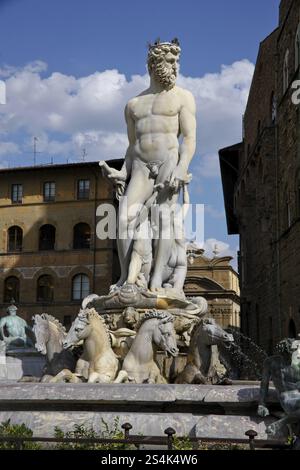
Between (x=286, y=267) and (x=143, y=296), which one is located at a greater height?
(x=286, y=267)

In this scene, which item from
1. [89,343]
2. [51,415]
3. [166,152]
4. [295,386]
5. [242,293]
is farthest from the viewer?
[242,293]

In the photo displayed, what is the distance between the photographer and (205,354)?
8664mm

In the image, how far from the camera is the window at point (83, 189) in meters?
48.1

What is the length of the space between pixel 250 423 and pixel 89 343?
9.22 feet

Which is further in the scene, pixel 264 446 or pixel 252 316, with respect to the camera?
pixel 252 316

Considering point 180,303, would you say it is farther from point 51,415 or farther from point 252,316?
point 252,316

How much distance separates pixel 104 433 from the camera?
20.6 ft

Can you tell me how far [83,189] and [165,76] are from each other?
37610mm

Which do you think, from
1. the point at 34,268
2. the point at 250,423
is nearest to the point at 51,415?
the point at 250,423

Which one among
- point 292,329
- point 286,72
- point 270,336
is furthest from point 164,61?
point 270,336

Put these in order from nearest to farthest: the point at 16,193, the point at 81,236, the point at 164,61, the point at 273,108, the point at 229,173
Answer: the point at 164,61 → the point at 273,108 → the point at 81,236 → the point at 16,193 → the point at 229,173

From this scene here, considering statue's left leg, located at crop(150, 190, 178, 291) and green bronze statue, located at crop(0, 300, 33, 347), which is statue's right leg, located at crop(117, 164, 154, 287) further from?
green bronze statue, located at crop(0, 300, 33, 347)

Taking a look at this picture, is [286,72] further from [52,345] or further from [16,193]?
[52,345]

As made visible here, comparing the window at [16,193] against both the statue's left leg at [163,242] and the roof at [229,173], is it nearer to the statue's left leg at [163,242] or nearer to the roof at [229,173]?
the roof at [229,173]
